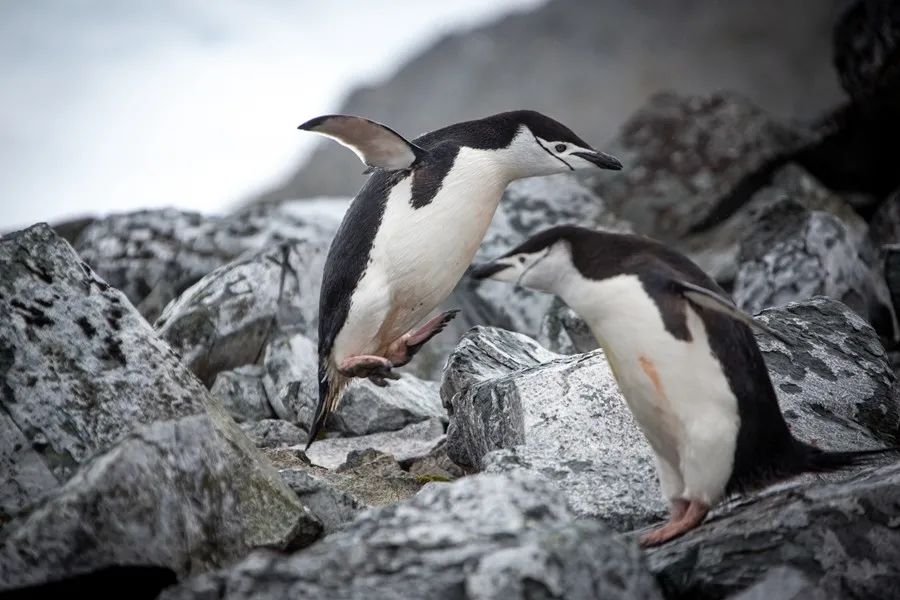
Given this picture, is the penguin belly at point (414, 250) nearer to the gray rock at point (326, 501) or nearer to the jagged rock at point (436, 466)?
the jagged rock at point (436, 466)

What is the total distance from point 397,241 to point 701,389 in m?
1.50

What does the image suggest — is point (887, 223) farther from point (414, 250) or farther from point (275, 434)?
point (275, 434)

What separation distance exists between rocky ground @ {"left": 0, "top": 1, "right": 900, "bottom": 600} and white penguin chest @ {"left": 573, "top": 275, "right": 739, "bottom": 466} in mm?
248

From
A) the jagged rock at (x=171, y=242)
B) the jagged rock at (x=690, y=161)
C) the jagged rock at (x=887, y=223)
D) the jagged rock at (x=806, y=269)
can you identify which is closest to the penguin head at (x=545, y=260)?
the jagged rock at (x=806, y=269)

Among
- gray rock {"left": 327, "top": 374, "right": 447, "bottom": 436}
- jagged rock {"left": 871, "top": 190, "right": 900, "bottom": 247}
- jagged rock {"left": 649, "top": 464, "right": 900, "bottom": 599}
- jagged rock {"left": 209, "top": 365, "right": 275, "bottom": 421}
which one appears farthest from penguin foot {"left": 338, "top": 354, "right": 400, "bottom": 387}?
jagged rock {"left": 871, "top": 190, "right": 900, "bottom": 247}

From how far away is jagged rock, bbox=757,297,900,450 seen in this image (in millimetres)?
3090

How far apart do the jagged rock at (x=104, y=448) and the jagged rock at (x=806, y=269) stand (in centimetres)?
349

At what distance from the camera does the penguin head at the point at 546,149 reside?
368 cm

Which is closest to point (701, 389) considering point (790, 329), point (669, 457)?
point (669, 457)

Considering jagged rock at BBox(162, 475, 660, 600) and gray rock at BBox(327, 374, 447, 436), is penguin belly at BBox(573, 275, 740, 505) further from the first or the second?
gray rock at BBox(327, 374, 447, 436)

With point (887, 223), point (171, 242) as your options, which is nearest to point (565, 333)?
point (887, 223)

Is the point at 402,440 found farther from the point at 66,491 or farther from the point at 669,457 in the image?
the point at 66,491

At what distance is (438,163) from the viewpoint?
3.69 m

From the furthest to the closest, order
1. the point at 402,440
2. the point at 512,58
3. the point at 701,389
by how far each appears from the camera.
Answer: the point at 512,58, the point at 402,440, the point at 701,389
